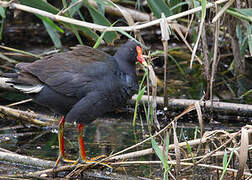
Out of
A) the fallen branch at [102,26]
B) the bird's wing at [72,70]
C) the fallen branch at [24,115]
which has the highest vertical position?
the fallen branch at [102,26]

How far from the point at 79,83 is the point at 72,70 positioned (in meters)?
0.12

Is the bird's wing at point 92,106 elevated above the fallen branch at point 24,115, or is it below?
above

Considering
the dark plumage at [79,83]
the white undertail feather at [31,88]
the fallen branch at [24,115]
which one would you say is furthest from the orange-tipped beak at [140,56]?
the fallen branch at [24,115]

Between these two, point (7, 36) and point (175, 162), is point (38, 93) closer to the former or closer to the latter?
point (175, 162)

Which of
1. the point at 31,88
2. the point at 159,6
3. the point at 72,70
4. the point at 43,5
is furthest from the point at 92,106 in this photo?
the point at 43,5

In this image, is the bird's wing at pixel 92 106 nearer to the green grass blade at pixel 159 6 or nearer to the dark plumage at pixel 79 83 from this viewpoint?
the dark plumage at pixel 79 83

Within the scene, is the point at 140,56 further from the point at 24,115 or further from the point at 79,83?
the point at 24,115

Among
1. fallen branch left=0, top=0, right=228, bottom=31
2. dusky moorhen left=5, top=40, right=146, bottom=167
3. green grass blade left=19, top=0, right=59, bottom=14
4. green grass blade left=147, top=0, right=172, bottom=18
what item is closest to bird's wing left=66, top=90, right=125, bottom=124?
dusky moorhen left=5, top=40, right=146, bottom=167

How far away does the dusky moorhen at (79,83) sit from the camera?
3.13m

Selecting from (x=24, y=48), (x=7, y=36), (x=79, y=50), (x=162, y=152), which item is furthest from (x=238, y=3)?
(x=7, y=36)

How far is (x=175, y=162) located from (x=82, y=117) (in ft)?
2.37

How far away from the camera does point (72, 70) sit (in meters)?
3.21

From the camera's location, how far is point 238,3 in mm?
3715

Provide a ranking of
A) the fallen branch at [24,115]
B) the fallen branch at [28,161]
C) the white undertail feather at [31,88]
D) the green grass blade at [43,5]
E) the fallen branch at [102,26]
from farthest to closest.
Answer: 1. the fallen branch at [24,115]
2. the green grass blade at [43,5]
3. the white undertail feather at [31,88]
4. the fallen branch at [28,161]
5. the fallen branch at [102,26]
